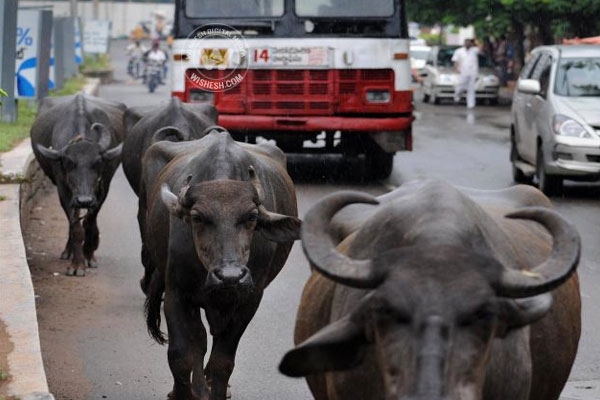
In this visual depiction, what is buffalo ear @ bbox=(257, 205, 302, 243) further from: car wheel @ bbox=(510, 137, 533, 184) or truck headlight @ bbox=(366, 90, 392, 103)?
car wheel @ bbox=(510, 137, 533, 184)

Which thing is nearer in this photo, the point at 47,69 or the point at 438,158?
the point at 438,158

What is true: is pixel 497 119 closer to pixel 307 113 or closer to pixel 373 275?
pixel 307 113

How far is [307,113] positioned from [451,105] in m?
20.6

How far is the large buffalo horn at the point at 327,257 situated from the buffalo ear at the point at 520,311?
1.32ft

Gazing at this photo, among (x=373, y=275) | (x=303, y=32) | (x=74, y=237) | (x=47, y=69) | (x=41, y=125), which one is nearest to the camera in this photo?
(x=373, y=275)

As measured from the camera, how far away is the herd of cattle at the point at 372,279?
4.11 metres

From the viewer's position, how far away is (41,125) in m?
14.6

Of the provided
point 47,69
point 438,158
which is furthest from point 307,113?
point 47,69

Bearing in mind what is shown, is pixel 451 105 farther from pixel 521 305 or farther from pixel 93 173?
pixel 521 305

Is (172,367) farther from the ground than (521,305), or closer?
closer

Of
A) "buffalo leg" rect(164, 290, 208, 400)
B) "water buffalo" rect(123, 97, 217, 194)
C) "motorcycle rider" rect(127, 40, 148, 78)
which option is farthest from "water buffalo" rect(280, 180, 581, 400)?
"motorcycle rider" rect(127, 40, 148, 78)

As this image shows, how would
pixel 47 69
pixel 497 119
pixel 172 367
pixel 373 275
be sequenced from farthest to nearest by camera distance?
pixel 497 119 < pixel 47 69 < pixel 172 367 < pixel 373 275

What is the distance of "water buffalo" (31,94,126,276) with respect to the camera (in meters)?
12.5

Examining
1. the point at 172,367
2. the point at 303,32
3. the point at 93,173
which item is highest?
the point at 303,32
